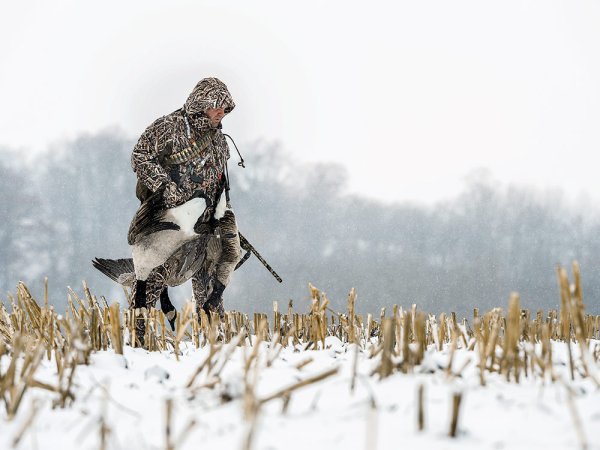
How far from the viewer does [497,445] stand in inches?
45.6

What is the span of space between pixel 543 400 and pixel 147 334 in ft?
7.07

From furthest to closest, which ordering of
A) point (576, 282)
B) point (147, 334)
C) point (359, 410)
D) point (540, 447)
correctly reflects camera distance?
point (147, 334), point (576, 282), point (359, 410), point (540, 447)

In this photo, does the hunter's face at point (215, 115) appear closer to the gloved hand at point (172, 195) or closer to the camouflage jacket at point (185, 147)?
the camouflage jacket at point (185, 147)

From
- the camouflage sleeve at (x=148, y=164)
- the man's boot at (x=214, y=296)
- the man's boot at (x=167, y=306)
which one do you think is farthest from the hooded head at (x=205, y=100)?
the man's boot at (x=167, y=306)

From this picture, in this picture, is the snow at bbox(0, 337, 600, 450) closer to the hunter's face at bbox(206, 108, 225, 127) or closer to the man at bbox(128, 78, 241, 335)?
the man at bbox(128, 78, 241, 335)

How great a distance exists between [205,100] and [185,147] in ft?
1.22

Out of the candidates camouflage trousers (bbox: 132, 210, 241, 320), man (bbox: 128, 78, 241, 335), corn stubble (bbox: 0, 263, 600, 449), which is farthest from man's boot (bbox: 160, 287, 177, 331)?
corn stubble (bbox: 0, 263, 600, 449)

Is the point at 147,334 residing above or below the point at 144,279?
below

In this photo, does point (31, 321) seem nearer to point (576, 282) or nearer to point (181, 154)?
point (181, 154)

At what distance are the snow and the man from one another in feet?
8.94

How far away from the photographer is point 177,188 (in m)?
4.47

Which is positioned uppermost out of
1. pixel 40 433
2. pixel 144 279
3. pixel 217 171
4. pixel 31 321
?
pixel 217 171

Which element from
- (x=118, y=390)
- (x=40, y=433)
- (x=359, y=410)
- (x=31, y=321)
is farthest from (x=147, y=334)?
(x=359, y=410)

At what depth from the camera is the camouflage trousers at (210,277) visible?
15.4ft
